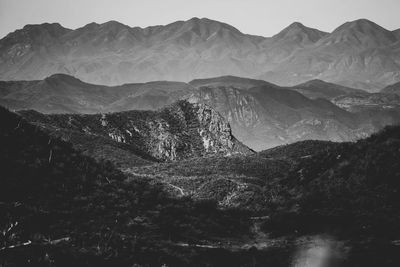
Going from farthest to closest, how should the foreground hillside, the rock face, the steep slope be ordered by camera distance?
the rock face, the foreground hillside, the steep slope

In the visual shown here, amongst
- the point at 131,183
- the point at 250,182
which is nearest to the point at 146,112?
the point at 250,182

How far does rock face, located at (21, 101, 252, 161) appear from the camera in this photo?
318 ft

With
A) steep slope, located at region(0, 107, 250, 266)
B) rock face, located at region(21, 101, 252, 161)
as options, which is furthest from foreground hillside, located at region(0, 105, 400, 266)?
rock face, located at region(21, 101, 252, 161)

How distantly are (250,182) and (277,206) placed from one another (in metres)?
16.2

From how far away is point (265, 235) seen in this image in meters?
29.6

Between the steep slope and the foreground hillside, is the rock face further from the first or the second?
the steep slope

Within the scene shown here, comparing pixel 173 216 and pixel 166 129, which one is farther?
A: pixel 166 129

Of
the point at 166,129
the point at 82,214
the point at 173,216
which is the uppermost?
the point at 166,129

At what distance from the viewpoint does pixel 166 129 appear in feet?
336

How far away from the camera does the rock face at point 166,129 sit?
96812 millimetres

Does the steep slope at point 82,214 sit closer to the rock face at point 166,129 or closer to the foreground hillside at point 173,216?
the foreground hillside at point 173,216

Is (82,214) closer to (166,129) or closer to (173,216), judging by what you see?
(173,216)

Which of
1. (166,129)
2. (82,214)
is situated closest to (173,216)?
(82,214)

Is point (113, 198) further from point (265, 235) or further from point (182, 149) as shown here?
point (182, 149)
